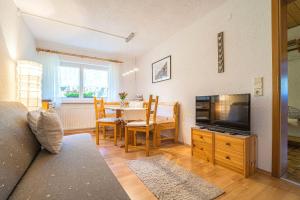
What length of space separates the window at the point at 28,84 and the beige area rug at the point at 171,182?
5.80 feet

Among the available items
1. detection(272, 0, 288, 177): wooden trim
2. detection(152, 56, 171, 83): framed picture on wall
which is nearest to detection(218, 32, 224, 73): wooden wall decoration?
detection(272, 0, 288, 177): wooden trim

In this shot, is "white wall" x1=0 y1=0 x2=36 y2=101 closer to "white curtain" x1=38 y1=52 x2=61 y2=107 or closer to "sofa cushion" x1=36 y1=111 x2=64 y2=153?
"white curtain" x1=38 y1=52 x2=61 y2=107

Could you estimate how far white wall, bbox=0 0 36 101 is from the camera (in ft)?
6.12

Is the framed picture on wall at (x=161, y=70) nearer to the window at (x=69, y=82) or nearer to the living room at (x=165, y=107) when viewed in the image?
the living room at (x=165, y=107)

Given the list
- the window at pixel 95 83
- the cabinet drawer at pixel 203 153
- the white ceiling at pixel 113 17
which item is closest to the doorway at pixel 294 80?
the cabinet drawer at pixel 203 153

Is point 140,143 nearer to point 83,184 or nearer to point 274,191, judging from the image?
point 274,191

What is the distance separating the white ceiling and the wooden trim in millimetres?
881

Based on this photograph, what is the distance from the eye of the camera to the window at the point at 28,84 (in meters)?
2.15

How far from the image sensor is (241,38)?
2016mm

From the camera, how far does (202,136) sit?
2184 mm

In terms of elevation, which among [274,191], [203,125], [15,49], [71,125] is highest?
[15,49]

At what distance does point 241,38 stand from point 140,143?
2.50 m

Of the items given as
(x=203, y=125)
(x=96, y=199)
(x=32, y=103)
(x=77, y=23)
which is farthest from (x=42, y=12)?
(x=203, y=125)

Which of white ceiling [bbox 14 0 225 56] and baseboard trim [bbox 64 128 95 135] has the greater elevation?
white ceiling [bbox 14 0 225 56]
